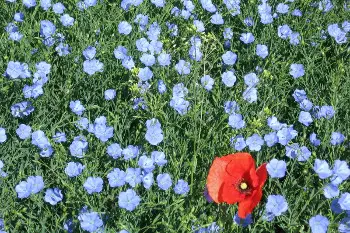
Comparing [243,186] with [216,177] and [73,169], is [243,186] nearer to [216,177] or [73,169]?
[216,177]

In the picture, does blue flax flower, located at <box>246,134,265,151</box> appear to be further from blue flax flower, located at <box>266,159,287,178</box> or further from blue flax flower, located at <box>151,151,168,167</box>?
blue flax flower, located at <box>151,151,168,167</box>

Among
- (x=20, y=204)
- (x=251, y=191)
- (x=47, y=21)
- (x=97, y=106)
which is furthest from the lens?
(x=47, y=21)

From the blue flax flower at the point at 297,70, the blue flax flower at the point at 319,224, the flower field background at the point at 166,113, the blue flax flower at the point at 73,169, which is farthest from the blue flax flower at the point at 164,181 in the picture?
the blue flax flower at the point at 297,70

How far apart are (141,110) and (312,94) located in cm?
101

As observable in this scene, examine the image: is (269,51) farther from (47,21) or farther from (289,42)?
(47,21)

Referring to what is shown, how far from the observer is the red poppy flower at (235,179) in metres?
2.54

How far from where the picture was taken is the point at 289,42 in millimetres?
3842

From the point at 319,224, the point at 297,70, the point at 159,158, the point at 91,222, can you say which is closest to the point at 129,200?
the point at 91,222

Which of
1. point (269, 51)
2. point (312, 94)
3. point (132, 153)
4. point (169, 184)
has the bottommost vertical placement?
point (169, 184)

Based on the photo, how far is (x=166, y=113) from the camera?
3172 millimetres

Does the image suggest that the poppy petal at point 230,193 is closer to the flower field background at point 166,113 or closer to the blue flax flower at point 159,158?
the flower field background at point 166,113

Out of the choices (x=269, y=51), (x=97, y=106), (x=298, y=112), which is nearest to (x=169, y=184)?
(x=97, y=106)

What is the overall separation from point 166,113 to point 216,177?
0.66m

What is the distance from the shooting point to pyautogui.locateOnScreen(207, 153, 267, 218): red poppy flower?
254cm
